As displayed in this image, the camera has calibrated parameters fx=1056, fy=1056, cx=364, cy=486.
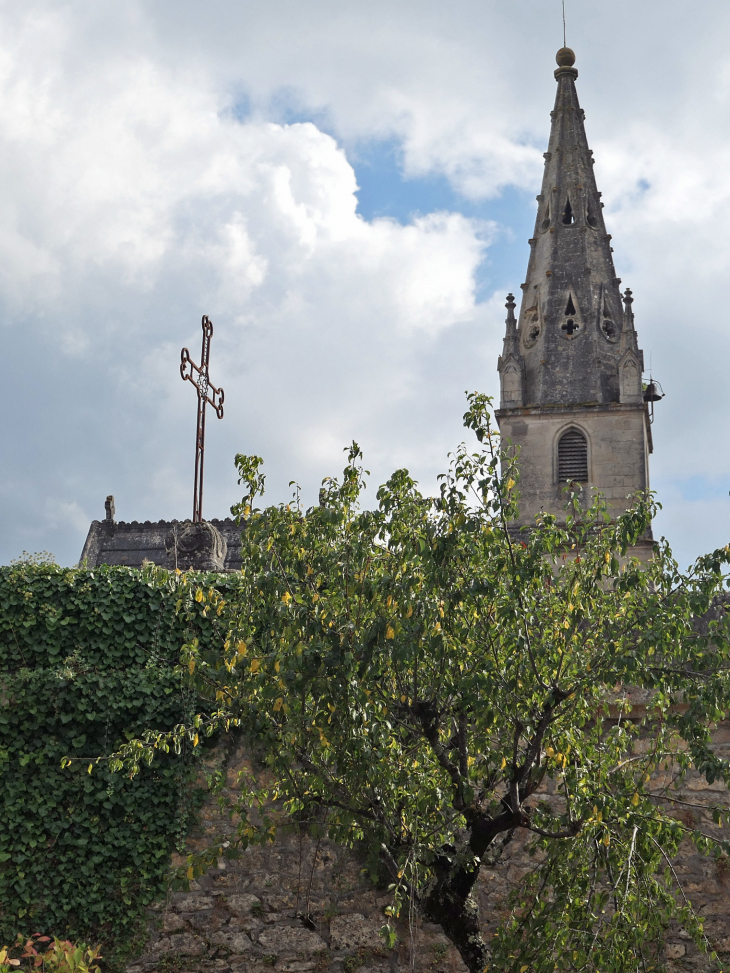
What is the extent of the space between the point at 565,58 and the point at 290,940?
1397 inches

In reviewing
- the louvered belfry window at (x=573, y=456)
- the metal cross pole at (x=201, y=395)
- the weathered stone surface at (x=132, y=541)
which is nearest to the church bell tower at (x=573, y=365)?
the louvered belfry window at (x=573, y=456)

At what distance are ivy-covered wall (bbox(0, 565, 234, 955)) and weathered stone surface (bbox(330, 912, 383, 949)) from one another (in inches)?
55.4

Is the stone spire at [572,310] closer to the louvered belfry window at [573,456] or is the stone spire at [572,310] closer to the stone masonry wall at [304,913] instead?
the louvered belfry window at [573,456]

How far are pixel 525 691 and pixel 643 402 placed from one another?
90.0 feet

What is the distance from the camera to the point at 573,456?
106ft

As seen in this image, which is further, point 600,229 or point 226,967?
point 600,229

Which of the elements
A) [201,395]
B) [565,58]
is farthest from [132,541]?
[565,58]

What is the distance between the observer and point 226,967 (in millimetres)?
7996

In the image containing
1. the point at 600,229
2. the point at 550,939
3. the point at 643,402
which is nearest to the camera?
the point at 550,939

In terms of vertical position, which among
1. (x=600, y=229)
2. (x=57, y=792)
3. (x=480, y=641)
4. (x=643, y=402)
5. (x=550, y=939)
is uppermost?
(x=600, y=229)

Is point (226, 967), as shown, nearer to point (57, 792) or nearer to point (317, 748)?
point (57, 792)

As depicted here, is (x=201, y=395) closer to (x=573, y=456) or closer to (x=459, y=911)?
Answer: (x=459, y=911)

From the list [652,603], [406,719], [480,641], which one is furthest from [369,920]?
[652,603]

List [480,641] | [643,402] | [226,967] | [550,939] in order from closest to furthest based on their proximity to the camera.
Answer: [550,939], [480,641], [226,967], [643,402]
